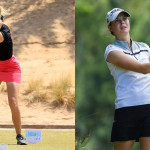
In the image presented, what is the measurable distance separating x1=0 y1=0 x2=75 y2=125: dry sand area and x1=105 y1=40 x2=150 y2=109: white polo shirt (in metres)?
6.53

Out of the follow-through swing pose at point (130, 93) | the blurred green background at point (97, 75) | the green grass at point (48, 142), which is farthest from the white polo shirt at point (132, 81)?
the green grass at point (48, 142)

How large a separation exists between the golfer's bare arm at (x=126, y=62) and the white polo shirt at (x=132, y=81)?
0.11ft

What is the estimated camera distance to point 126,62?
2.79 metres

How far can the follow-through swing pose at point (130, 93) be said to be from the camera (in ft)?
9.08

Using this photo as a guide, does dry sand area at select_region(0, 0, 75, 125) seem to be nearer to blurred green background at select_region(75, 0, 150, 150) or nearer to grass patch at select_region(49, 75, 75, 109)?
grass patch at select_region(49, 75, 75, 109)

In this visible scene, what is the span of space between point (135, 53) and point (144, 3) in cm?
79

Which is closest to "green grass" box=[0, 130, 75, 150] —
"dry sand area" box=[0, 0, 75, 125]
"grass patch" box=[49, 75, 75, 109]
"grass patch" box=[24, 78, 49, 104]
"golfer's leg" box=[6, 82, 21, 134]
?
"golfer's leg" box=[6, 82, 21, 134]

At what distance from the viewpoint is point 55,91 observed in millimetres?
10672

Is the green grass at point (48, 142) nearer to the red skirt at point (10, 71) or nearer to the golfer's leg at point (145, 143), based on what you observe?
the red skirt at point (10, 71)

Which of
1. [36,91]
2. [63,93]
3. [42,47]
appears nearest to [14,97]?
[63,93]

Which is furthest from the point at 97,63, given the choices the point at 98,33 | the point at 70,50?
the point at 70,50

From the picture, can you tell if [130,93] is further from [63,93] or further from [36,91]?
[36,91]

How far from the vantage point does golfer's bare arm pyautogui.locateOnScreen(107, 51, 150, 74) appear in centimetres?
275

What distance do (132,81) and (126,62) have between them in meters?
0.10
